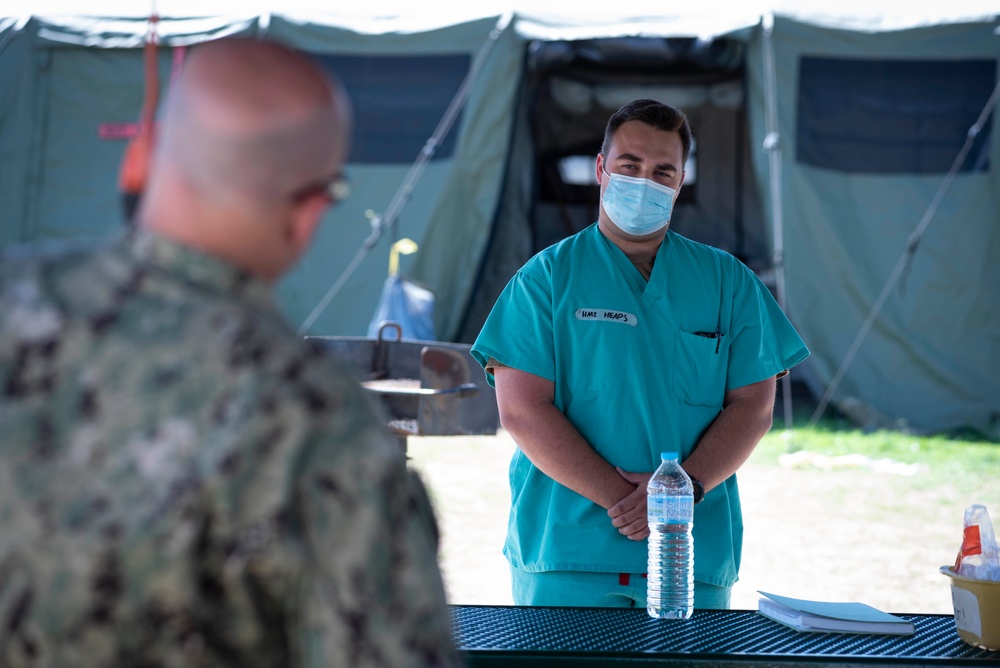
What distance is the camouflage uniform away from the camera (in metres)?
0.90

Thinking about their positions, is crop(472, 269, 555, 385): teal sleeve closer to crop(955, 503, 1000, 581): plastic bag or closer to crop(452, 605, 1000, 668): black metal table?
crop(452, 605, 1000, 668): black metal table

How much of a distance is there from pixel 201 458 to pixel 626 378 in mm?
1544

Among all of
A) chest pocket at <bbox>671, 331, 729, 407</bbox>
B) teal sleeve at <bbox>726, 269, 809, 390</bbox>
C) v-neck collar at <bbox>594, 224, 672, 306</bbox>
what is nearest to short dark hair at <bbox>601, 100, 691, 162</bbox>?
v-neck collar at <bbox>594, 224, 672, 306</bbox>

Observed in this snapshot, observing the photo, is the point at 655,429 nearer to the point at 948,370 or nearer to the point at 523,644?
the point at 523,644

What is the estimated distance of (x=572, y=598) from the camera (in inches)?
91.1

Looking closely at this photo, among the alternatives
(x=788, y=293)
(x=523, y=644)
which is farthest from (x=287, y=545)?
(x=788, y=293)

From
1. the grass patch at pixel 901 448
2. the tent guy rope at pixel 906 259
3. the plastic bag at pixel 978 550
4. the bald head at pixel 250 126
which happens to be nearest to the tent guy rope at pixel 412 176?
the grass patch at pixel 901 448

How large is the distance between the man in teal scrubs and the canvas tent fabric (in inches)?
232

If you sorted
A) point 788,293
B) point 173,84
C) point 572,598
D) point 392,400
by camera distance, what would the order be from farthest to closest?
point 788,293
point 392,400
point 572,598
point 173,84

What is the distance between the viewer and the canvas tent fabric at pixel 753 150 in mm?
8242

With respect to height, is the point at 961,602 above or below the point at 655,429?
below

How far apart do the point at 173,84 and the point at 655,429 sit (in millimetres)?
1527

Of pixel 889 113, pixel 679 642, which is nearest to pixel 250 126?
pixel 679 642

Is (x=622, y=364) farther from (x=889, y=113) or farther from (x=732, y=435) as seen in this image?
(x=889, y=113)
